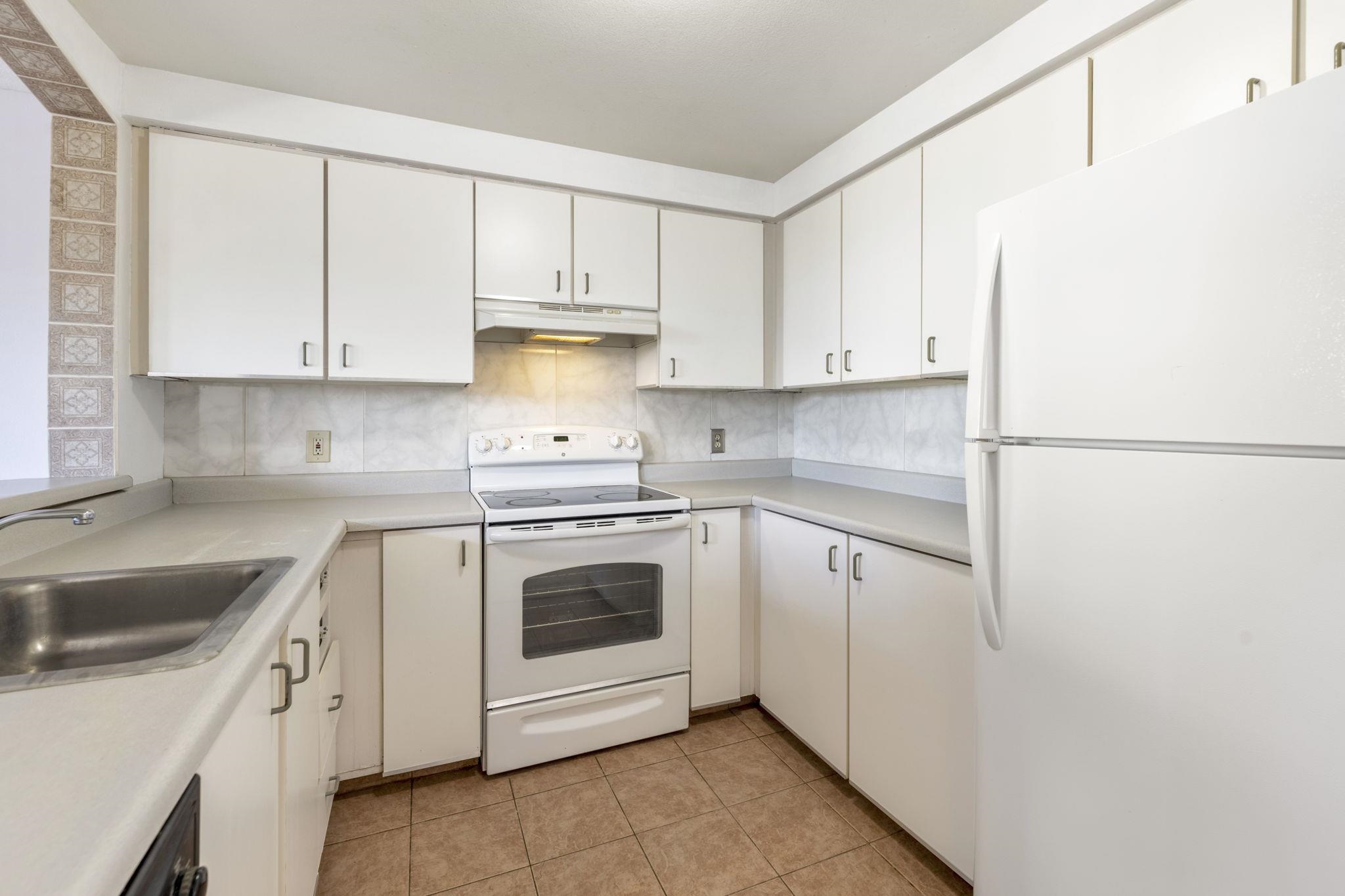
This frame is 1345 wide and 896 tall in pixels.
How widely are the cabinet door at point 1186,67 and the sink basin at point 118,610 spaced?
6.66 feet

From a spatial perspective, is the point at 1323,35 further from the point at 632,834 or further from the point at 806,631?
the point at 632,834

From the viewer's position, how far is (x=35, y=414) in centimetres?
167

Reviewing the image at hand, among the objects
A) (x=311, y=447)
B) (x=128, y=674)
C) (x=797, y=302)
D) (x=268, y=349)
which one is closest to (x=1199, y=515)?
(x=128, y=674)

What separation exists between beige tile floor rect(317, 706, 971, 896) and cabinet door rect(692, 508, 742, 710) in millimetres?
253

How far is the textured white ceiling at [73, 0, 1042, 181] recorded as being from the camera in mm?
1544

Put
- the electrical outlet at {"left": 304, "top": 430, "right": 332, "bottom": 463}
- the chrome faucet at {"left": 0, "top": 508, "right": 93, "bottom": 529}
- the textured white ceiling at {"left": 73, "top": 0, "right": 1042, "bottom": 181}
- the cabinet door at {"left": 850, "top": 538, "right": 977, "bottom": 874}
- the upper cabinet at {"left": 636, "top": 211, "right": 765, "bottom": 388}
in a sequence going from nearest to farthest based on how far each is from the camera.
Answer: the chrome faucet at {"left": 0, "top": 508, "right": 93, "bottom": 529}, the cabinet door at {"left": 850, "top": 538, "right": 977, "bottom": 874}, the textured white ceiling at {"left": 73, "top": 0, "right": 1042, "bottom": 181}, the electrical outlet at {"left": 304, "top": 430, "right": 332, "bottom": 463}, the upper cabinet at {"left": 636, "top": 211, "right": 765, "bottom": 388}

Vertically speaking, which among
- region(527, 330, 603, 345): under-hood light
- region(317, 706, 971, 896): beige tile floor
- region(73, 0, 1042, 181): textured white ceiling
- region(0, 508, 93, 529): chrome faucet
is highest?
region(73, 0, 1042, 181): textured white ceiling

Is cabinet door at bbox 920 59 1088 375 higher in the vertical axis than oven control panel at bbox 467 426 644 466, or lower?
higher

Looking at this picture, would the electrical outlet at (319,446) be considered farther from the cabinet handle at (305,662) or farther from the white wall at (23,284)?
the cabinet handle at (305,662)

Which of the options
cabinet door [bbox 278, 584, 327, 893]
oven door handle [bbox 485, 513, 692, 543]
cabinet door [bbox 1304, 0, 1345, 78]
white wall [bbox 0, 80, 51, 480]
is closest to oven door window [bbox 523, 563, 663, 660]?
oven door handle [bbox 485, 513, 692, 543]

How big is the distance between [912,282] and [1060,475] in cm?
106

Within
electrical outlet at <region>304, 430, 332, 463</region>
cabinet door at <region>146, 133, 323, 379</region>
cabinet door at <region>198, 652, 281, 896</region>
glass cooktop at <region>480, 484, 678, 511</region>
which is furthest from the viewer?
electrical outlet at <region>304, 430, 332, 463</region>

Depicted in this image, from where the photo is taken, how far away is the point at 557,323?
2.19 meters

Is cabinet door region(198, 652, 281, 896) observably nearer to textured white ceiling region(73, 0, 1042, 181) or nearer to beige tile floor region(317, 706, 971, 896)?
beige tile floor region(317, 706, 971, 896)
